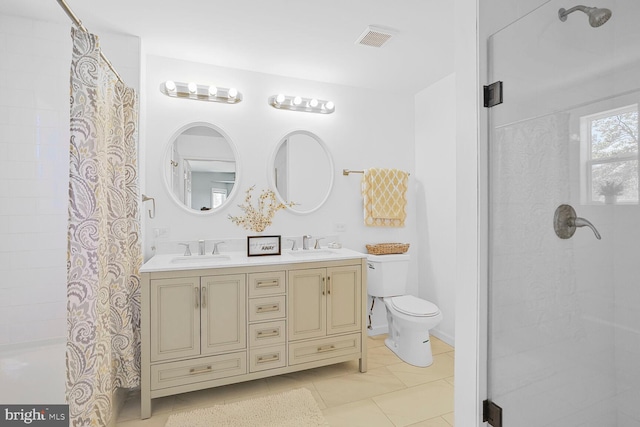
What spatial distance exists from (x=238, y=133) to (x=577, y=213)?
2.41 metres

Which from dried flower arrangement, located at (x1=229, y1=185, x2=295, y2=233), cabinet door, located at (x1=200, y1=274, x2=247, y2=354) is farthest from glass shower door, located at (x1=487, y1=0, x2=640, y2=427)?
dried flower arrangement, located at (x1=229, y1=185, x2=295, y2=233)

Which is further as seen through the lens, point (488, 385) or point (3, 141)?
point (3, 141)

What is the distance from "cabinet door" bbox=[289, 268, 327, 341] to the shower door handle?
59.5 inches

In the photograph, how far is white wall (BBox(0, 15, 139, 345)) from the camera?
1.98 metres

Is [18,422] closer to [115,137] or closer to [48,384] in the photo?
[48,384]

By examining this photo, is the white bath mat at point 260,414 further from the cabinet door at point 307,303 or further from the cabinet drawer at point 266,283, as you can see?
the cabinet drawer at point 266,283

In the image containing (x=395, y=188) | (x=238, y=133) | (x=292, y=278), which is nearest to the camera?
(x=292, y=278)

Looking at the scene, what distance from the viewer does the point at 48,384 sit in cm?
173

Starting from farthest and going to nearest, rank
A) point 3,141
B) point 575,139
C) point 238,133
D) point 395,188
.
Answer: point 395,188
point 238,133
point 3,141
point 575,139

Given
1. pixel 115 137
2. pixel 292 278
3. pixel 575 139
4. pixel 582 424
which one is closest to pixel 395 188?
pixel 292 278

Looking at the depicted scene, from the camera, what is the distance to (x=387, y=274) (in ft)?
9.20

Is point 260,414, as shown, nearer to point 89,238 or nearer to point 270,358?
point 270,358

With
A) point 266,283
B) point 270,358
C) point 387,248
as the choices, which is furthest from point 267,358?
point 387,248

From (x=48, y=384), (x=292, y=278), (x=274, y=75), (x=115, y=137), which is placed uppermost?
(x=274, y=75)
